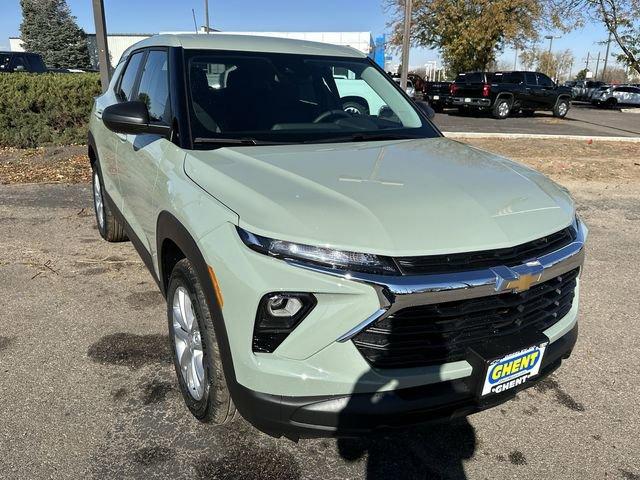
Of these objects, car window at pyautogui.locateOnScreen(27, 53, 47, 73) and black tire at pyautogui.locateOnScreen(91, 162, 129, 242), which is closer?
black tire at pyautogui.locateOnScreen(91, 162, 129, 242)

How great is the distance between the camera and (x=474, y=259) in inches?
78.2

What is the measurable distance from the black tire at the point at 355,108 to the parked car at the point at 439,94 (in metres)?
20.2

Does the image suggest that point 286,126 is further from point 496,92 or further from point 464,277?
point 496,92

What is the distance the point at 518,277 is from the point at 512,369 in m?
0.38

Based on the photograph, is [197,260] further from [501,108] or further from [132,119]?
[501,108]

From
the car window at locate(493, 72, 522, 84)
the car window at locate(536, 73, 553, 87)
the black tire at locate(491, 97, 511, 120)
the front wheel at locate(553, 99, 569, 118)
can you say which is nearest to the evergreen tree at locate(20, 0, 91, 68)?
the car window at locate(493, 72, 522, 84)

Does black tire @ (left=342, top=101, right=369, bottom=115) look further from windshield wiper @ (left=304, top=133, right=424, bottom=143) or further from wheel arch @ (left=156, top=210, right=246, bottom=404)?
wheel arch @ (left=156, top=210, right=246, bottom=404)

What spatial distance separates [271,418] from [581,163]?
9.84m

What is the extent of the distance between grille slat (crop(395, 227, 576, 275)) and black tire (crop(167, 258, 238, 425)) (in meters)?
0.87

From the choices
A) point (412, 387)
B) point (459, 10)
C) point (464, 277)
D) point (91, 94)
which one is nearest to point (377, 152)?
point (464, 277)

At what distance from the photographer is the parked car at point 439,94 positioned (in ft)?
75.4

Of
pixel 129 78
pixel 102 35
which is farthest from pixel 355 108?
pixel 102 35

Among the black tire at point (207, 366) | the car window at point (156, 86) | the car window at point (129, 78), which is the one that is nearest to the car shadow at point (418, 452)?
the black tire at point (207, 366)

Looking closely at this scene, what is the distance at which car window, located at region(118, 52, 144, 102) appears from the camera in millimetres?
3997
